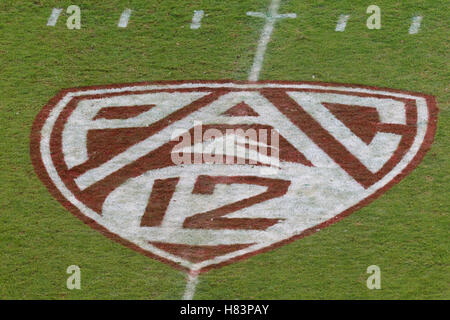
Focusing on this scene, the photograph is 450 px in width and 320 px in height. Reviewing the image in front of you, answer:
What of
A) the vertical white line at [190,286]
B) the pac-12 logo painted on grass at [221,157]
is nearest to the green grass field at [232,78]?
the vertical white line at [190,286]

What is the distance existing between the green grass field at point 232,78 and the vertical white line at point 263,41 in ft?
0.38

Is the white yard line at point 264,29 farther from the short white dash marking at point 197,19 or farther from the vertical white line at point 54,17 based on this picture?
the vertical white line at point 54,17

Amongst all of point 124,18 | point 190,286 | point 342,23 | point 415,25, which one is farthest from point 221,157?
point 415,25

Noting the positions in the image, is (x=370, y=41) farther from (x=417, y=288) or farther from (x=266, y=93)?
(x=417, y=288)

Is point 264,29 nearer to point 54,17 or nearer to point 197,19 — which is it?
point 197,19

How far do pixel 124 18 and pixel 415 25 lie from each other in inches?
224

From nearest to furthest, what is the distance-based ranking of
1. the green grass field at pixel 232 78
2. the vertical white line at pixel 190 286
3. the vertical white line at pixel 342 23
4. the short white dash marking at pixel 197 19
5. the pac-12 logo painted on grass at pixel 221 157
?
the vertical white line at pixel 190 286
the green grass field at pixel 232 78
the pac-12 logo painted on grass at pixel 221 157
the vertical white line at pixel 342 23
the short white dash marking at pixel 197 19

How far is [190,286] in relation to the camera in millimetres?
16266

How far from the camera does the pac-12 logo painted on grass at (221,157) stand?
685 inches

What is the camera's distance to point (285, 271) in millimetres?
16453

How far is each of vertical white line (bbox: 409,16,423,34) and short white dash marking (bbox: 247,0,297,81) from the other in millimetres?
2275

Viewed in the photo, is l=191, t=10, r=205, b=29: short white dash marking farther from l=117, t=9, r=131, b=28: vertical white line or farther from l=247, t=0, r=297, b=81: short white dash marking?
l=117, t=9, r=131, b=28: vertical white line

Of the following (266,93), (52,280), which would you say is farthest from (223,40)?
→ (52,280)
